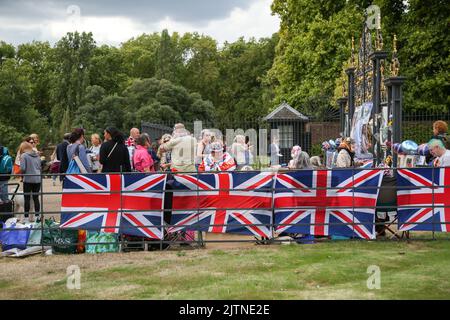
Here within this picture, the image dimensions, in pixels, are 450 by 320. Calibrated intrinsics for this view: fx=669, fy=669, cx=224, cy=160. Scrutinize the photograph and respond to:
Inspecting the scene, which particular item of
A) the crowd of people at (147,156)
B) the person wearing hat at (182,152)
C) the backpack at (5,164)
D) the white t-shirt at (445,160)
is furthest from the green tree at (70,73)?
the white t-shirt at (445,160)

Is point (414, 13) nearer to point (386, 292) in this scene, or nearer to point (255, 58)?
point (386, 292)

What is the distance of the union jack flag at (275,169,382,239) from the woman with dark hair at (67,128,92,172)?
401 cm

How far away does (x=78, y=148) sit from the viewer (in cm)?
1307

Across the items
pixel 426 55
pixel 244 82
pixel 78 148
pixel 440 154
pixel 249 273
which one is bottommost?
pixel 249 273

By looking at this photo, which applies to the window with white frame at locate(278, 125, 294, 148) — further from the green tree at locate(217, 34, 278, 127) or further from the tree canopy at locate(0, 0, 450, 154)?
the green tree at locate(217, 34, 278, 127)

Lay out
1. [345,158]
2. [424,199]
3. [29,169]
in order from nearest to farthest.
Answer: [424,199] → [345,158] → [29,169]

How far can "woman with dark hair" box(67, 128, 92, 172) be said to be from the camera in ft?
42.4

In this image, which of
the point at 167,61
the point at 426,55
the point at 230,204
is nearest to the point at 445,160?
the point at 230,204

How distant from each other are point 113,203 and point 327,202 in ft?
11.6

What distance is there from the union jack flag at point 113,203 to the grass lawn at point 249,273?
0.50 meters

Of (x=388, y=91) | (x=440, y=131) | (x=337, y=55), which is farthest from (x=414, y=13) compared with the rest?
(x=440, y=131)

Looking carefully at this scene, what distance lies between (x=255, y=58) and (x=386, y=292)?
68.6m

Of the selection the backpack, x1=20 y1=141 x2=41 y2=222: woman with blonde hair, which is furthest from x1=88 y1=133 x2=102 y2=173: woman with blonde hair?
the backpack

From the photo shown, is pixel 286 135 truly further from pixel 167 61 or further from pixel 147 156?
pixel 167 61
